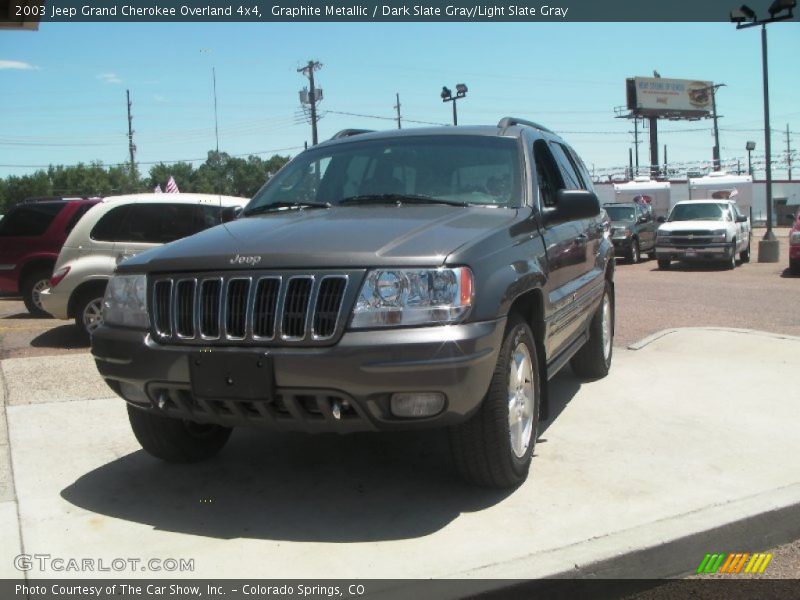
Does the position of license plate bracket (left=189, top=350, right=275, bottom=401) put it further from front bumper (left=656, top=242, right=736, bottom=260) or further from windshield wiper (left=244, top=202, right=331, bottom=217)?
front bumper (left=656, top=242, right=736, bottom=260)

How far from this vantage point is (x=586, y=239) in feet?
19.1

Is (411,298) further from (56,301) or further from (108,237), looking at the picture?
(108,237)

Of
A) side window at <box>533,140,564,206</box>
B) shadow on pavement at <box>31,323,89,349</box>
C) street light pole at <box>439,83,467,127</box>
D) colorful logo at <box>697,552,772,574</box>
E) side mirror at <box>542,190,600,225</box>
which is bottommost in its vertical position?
colorful logo at <box>697,552,772,574</box>

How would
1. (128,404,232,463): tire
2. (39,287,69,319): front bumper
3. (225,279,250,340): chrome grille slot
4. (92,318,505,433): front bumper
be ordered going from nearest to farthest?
(92,318,505,433): front bumper
(225,279,250,340): chrome grille slot
(128,404,232,463): tire
(39,287,69,319): front bumper

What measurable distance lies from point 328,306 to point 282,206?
157 cm

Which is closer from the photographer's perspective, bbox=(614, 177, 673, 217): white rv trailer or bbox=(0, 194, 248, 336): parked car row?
bbox=(0, 194, 248, 336): parked car row

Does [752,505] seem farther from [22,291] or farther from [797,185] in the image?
[797,185]

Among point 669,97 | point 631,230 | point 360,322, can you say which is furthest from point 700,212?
point 669,97

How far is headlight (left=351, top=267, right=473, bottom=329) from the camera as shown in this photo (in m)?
3.39

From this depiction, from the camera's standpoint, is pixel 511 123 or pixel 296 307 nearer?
pixel 296 307

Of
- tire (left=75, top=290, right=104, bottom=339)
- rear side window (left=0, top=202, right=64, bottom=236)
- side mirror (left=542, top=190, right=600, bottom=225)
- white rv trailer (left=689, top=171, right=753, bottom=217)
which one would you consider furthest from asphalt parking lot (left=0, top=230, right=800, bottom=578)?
white rv trailer (left=689, top=171, right=753, bottom=217)

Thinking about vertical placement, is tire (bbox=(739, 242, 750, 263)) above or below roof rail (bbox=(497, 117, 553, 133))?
below

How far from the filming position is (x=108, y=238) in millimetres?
9422

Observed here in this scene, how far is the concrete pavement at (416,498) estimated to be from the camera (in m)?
3.32
